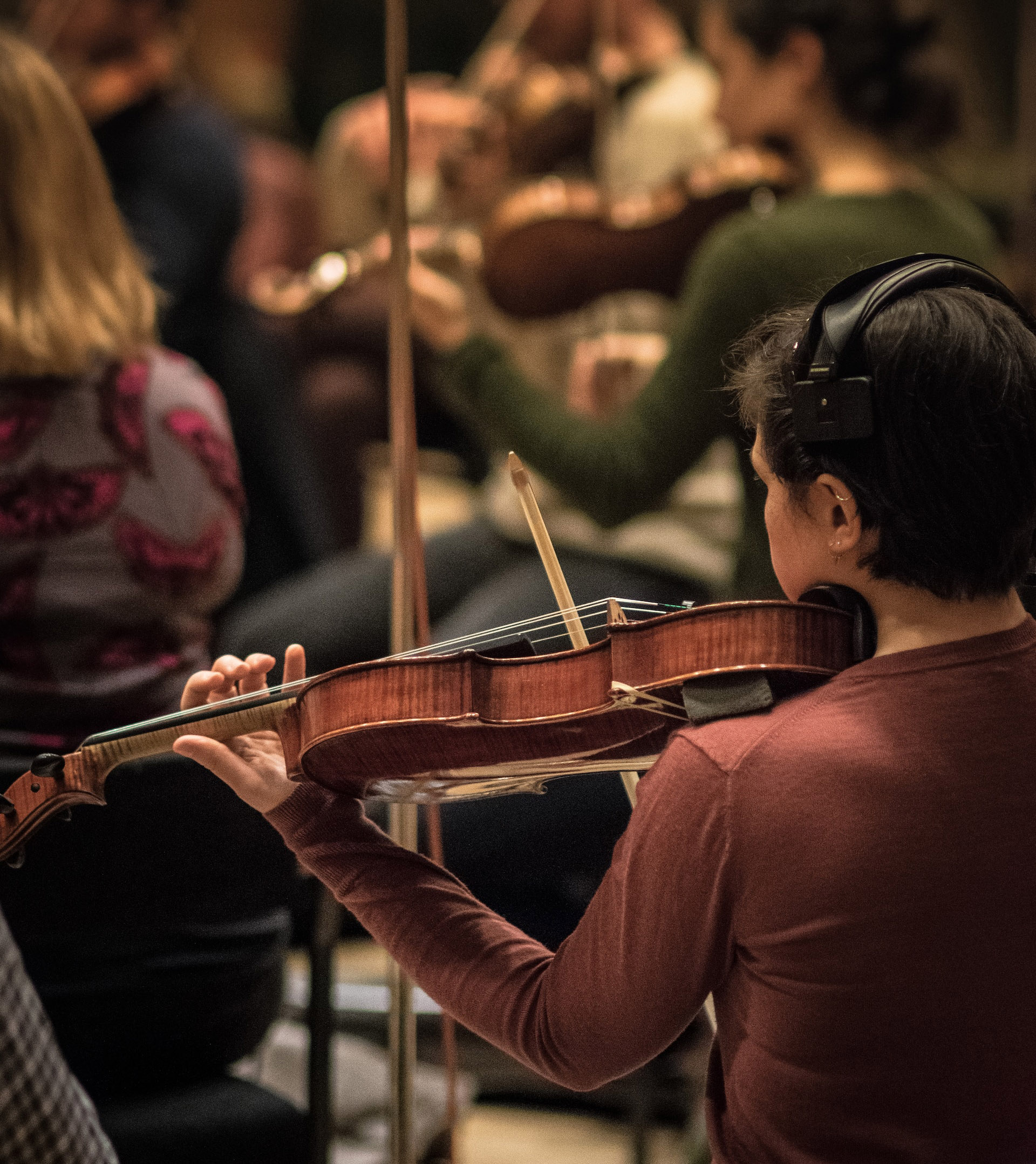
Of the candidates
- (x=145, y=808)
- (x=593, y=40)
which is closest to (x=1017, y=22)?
(x=593, y=40)

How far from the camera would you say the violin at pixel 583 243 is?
178 cm

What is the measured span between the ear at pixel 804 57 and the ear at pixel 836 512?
3.00 ft

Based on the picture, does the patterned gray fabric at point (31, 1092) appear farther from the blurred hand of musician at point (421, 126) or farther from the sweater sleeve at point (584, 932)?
the blurred hand of musician at point (421, 126)

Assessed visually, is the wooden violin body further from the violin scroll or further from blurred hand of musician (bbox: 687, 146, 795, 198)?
blurred hand of musician (bbox: 687, 146, 795, 198)

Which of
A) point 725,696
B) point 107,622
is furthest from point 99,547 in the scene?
point 725,696

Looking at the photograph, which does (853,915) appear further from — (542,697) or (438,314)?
(438,314)

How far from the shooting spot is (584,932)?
0.82m

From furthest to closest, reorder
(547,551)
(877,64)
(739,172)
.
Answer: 1. (739,172)
2. (877,64)
3. (547,551)

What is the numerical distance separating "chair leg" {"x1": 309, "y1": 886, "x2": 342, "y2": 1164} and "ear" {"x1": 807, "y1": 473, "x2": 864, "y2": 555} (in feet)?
2.51

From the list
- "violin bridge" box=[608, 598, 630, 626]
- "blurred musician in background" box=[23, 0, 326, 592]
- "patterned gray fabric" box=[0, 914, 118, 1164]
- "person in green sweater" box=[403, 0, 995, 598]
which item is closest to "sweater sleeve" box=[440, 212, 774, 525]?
"person in green sweater" box=[403, 0, 995, 598]

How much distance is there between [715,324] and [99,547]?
575 mm

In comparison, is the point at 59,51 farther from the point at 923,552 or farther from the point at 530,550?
the point at 923,552

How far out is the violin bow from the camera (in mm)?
1095

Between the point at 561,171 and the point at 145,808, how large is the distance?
1190 millimetres
